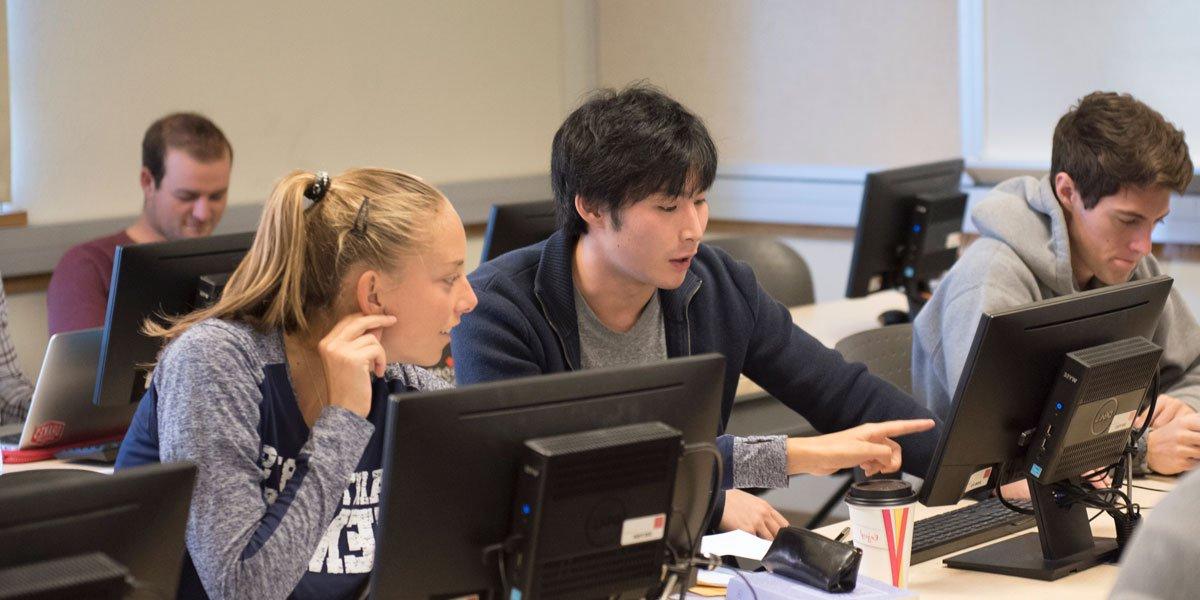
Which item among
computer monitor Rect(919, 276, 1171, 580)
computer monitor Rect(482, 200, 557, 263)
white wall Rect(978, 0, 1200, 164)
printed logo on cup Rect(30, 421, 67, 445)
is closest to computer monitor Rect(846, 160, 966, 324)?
white wall Rect(978, 0, 1200, 164)

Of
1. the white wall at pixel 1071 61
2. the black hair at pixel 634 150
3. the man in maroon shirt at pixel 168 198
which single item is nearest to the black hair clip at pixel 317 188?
the black hair at pixel 634 150

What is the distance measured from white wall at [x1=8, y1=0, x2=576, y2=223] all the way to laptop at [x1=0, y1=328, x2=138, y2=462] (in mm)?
1490

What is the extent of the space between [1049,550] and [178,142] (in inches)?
96.1

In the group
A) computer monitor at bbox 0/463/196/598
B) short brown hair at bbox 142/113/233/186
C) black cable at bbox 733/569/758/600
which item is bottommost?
black cable at bbox 733/569/758/600

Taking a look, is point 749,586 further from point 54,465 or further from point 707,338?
point 54,465

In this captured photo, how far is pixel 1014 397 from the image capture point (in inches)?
73.6

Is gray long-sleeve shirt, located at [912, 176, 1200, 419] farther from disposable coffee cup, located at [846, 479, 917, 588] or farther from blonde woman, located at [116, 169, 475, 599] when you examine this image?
blonde woman, located at [116, 169, 475, 599]

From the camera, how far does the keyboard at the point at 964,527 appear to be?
1.96 meters

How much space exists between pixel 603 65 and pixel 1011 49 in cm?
164

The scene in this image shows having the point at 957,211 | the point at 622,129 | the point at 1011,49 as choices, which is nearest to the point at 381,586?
the point at 622,129

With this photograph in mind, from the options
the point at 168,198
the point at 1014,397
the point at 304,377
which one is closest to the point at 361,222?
the point at 304,377

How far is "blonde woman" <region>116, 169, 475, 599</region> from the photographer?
1555 mm

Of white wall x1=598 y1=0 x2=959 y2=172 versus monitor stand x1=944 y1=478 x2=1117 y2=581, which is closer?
monitor stand x1=944 y1=478 x2=1117 y2=581

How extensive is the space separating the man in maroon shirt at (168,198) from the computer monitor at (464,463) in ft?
7.41
